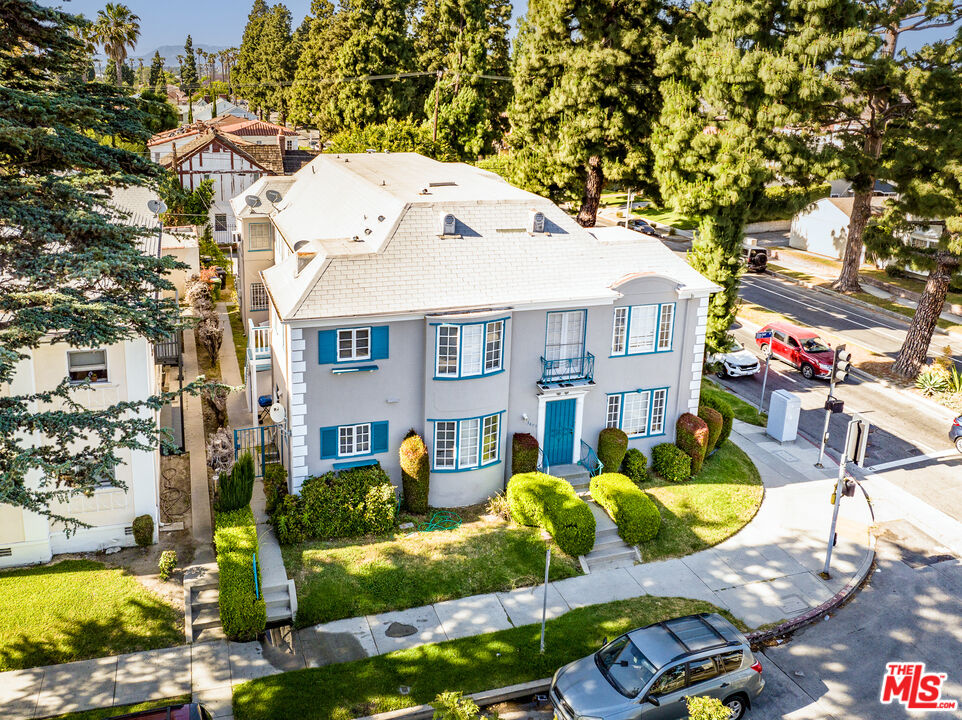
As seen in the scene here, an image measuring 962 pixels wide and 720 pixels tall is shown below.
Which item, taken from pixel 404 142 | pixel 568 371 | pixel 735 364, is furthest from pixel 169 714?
pixel 404 142

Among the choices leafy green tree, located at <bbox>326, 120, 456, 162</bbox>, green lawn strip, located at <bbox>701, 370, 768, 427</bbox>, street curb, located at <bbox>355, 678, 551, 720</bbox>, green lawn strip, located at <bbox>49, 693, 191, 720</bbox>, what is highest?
leafy green tree, located at <bbox>326, 120, 456, 162</bbox>

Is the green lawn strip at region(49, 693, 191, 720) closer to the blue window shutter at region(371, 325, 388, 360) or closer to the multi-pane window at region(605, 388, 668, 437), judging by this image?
the blue window shutter at region(371, 325, 388, 360)

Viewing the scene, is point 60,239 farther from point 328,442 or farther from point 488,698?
point 488,698

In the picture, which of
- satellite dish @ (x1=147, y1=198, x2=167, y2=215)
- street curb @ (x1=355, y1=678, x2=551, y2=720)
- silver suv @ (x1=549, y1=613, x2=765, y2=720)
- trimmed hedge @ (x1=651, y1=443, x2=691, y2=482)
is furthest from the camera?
satellite dish @ (x1=147, y1=198, x2=167, y2=215)

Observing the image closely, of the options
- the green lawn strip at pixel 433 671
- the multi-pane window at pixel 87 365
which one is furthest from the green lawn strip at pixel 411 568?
the multi-pane window at pixel 87 365

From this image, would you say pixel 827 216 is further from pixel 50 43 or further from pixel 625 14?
pixel 50 43

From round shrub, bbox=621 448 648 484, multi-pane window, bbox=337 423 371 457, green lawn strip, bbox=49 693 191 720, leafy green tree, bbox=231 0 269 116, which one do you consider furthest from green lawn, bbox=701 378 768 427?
leafy green tree, bbox=231 0 269 116

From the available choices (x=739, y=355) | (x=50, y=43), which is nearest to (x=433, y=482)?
(x=50, y=43)
